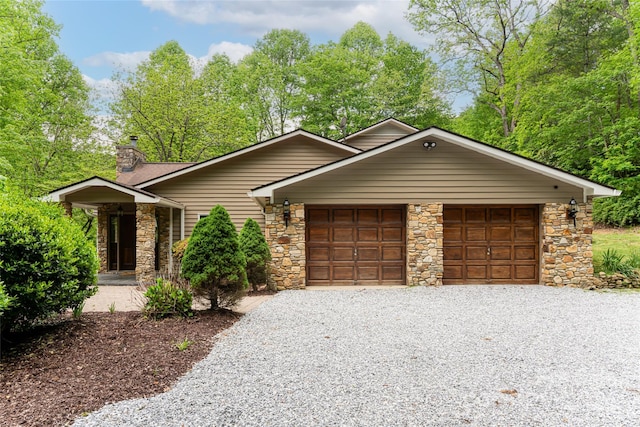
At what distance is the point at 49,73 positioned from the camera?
2188cm

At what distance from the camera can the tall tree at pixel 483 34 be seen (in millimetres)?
21922

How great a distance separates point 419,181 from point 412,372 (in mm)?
6511

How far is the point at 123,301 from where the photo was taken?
26.1ft

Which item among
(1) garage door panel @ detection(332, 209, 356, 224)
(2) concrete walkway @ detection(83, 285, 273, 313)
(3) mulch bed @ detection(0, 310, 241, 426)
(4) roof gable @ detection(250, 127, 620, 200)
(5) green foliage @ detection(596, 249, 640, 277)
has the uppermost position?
(4) roof gable @ detection(250, 127, 620, 200)

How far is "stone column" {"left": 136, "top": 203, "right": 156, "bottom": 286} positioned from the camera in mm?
10648

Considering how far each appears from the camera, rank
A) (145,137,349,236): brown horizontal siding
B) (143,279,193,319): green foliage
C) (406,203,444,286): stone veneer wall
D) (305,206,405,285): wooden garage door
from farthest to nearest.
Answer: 1. (145,137,349,236): brown horizontal siding
2. (305,206,405,285): wooden garage door
3. (406,203,444,286): stone veneer wall
4. (143,279,193,319): green foliage

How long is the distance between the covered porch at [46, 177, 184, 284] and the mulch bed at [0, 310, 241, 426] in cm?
371

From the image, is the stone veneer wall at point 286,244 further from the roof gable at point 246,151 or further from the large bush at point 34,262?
the large bush at point 34,262

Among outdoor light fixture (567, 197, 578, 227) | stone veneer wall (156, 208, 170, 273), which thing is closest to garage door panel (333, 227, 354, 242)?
outdoor light fixture (567, 197, 578, 227)

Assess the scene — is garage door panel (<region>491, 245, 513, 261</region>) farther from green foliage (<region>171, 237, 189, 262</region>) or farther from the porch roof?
the porch roof

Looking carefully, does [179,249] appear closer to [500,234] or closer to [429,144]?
[429,144]

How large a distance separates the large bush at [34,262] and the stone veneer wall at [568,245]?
10.5 m

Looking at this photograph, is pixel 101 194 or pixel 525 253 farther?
pixel 101 194

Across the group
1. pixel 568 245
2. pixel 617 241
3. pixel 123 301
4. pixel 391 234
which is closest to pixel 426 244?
pixel 391 234
